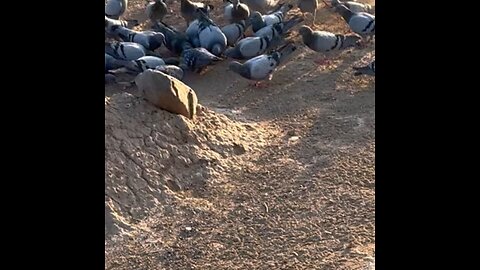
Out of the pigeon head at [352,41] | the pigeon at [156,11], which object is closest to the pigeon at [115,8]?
the pigeon at [156,11]

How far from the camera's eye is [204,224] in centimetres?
→ 506

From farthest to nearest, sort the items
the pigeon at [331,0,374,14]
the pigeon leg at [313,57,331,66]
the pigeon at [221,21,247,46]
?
the pigeon at [331,0,374,14], the pigeon at [221,21,247,46], the pigeon leg at [313,57,331,66]

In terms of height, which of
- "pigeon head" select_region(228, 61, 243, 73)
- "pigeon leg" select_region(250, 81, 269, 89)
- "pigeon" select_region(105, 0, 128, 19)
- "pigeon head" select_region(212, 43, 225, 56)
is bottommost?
"pigeon" select_region(105, 0, 128, 19)

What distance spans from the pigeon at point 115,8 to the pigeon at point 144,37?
3.18 feet

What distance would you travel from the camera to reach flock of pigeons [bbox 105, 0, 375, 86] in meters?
7.79

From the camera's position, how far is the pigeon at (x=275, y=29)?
A: 8602 millimetres

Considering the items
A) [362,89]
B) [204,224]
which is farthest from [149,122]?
[362,89]

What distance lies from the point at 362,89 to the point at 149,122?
2583 millimetres

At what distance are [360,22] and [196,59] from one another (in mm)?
1994

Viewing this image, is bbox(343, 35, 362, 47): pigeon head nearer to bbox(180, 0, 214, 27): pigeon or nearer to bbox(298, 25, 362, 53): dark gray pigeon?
bbox(298, 25, 362, 53): dark gray pigeon

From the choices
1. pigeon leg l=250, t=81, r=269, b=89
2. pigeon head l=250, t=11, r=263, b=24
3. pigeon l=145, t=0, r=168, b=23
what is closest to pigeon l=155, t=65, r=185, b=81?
pigeon leg l=250, t=81, r=269, b=89
